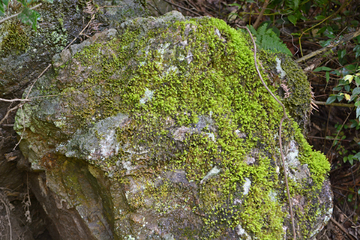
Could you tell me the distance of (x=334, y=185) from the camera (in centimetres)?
356

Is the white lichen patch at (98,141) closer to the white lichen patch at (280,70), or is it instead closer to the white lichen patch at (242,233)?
the white lichen patch at (242,233)

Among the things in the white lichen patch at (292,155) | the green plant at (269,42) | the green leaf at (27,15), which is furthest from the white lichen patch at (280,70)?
the green leaf at (27,15)

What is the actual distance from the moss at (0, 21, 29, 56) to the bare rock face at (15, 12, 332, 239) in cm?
56

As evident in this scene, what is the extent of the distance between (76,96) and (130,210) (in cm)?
100

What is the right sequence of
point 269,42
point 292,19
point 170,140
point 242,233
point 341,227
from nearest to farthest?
point 242,233 < point 170,140 < point 269,42 < point 292,19 < point 341,227

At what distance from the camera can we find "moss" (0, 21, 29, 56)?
230 cm

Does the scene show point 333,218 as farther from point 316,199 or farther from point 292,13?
point 292,13

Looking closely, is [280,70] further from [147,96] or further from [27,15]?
[27,15]

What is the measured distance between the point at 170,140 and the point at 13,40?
1.83m

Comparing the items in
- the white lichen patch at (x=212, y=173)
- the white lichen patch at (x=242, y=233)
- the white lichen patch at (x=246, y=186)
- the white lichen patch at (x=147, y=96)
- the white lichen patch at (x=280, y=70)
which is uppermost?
the white lichen patch at (x=147, y=96)

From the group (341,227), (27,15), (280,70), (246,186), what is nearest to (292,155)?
(246,186)

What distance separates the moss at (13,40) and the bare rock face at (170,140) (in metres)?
0.56

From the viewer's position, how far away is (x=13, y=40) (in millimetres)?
2342

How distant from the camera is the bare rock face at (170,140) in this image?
1.83 m
